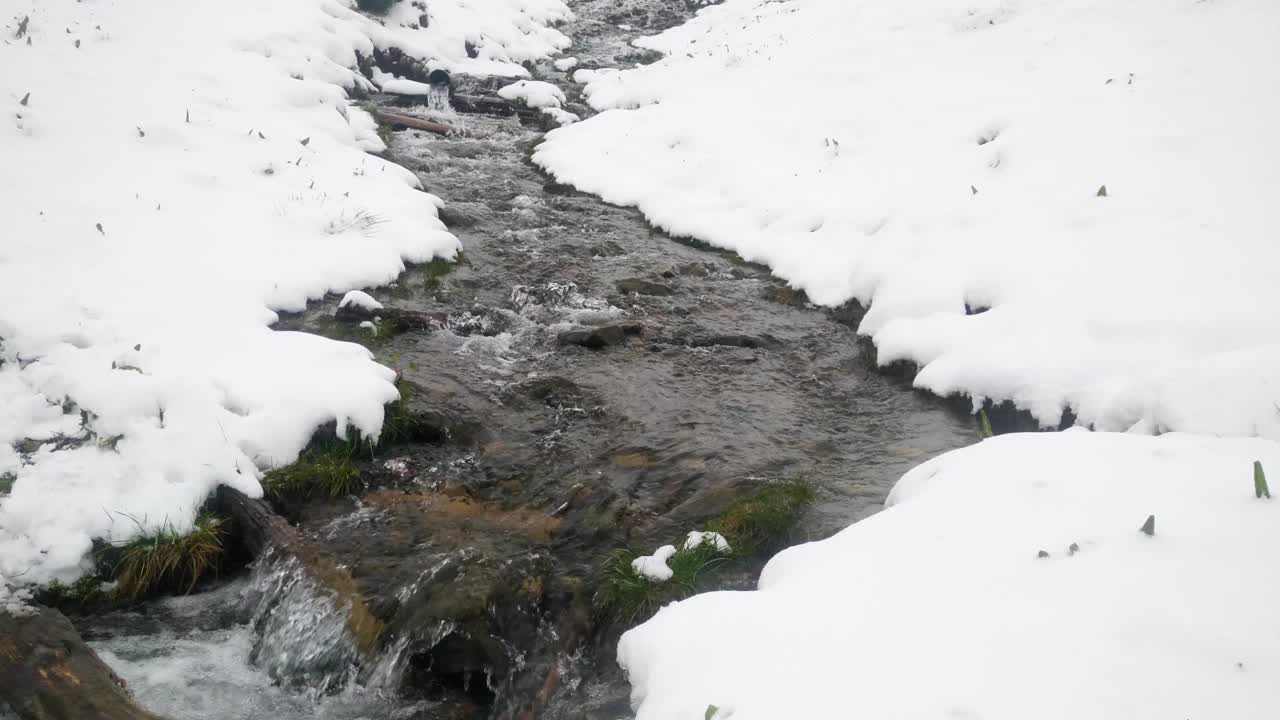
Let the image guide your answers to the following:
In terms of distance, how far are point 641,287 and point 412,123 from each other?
8.20 meters

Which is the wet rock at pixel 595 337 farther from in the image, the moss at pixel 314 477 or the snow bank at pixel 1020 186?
the moss at pixel 314 477

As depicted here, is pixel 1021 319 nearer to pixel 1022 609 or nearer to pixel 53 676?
pixel 1022 609

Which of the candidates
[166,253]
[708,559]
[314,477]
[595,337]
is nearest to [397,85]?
[166,253]

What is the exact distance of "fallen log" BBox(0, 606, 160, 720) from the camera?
3.83 metres

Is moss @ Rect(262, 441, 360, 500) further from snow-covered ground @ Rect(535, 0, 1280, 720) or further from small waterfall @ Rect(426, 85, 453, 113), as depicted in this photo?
small waterfall @ Rect(426, 85, 453, 113)

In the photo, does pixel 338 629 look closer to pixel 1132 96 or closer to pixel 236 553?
pixel 236 553

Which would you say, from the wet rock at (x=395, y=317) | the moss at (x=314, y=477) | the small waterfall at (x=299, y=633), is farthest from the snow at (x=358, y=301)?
the small waterfall at (x=299, y=633)

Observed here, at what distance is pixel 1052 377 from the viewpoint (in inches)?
240

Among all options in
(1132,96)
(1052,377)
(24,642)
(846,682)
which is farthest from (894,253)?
(24,642)

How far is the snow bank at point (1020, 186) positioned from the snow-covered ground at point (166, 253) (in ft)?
14.5

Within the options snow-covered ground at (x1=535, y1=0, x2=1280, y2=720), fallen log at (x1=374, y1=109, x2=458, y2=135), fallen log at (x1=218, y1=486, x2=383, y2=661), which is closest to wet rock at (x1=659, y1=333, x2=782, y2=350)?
snow-covered ground at (x1=535, y1=0, x2=1280, y2=720)

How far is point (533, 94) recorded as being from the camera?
1817 centimetres

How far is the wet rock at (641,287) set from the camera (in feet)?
30.4

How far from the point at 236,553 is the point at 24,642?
1.38 m
